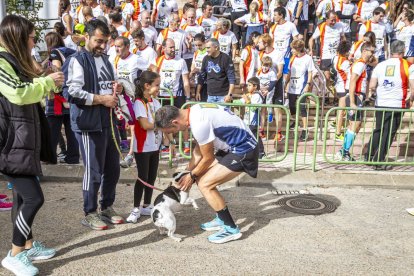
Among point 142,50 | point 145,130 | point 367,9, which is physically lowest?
point 145,130

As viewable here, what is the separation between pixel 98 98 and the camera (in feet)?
16.0

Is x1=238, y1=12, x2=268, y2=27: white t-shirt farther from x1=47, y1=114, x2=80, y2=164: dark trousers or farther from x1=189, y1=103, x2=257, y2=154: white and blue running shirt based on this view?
x1=189, y1=103, x2=257, y2=154: white and blue running shirt

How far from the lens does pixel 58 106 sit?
23.0ft

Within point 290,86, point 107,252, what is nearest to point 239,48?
point 290,86

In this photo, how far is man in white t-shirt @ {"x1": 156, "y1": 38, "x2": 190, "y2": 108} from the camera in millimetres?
8523

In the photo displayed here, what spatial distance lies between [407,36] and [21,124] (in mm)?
9528

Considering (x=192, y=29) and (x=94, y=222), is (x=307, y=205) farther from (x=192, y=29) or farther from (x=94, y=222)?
(x=192, y=29)

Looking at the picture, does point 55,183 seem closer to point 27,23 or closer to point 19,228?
point 19,228

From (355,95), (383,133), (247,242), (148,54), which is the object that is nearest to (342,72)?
(355,95)

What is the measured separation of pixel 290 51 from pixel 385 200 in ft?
15.1

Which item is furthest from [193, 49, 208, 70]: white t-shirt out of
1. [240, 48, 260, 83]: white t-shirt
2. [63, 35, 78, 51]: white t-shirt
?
[63, 35, 78, 51]: white t-shirt

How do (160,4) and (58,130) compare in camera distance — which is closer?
(58,130)

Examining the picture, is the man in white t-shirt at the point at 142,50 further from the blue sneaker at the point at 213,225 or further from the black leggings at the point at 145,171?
the blue sneaker at the point at 213,225

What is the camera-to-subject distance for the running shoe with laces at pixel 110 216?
5.43 metres
